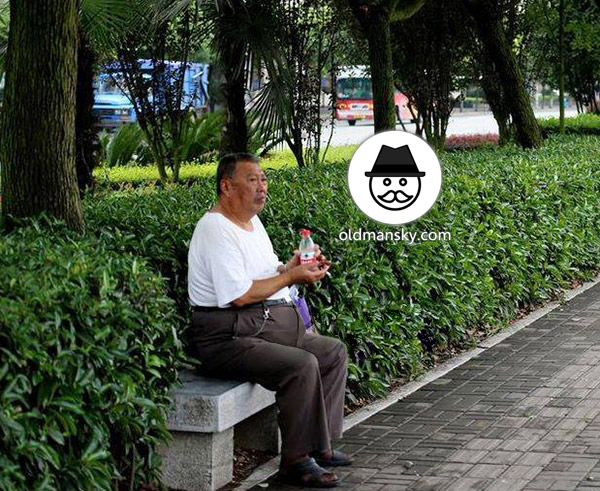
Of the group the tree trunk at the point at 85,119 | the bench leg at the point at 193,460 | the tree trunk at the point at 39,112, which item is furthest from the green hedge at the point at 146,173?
the bench leg at the point at 193,460

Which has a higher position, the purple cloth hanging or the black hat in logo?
the black hat in logo

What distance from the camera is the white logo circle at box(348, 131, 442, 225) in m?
8.66

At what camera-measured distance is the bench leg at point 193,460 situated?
5562 millimetres

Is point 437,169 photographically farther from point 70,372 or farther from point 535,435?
point 70,372

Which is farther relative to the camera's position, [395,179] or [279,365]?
[395,179]

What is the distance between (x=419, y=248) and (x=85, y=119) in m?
7.81

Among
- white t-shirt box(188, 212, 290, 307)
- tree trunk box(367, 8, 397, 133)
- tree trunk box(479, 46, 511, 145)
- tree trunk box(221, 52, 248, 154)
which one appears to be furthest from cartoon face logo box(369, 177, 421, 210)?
tree trunk box(479, 46, 511, 145)

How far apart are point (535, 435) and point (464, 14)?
14.8m

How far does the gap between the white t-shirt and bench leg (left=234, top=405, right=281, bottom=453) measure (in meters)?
0.63

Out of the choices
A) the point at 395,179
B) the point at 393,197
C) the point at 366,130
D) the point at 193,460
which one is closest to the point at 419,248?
the point at 393,197

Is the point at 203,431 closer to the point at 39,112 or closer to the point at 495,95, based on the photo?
the point at 39,112

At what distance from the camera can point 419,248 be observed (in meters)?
8.31

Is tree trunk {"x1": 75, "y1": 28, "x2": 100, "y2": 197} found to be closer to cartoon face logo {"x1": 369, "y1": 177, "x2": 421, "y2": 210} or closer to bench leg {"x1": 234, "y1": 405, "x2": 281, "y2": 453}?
cartoon face logo {"x1": 369, "y1": 177, "x2": 421, "y2": 210}

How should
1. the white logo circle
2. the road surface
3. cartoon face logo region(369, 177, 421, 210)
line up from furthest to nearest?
the road surface, cartoon face logo region(369, 177, 421, 210), the white logo circle
